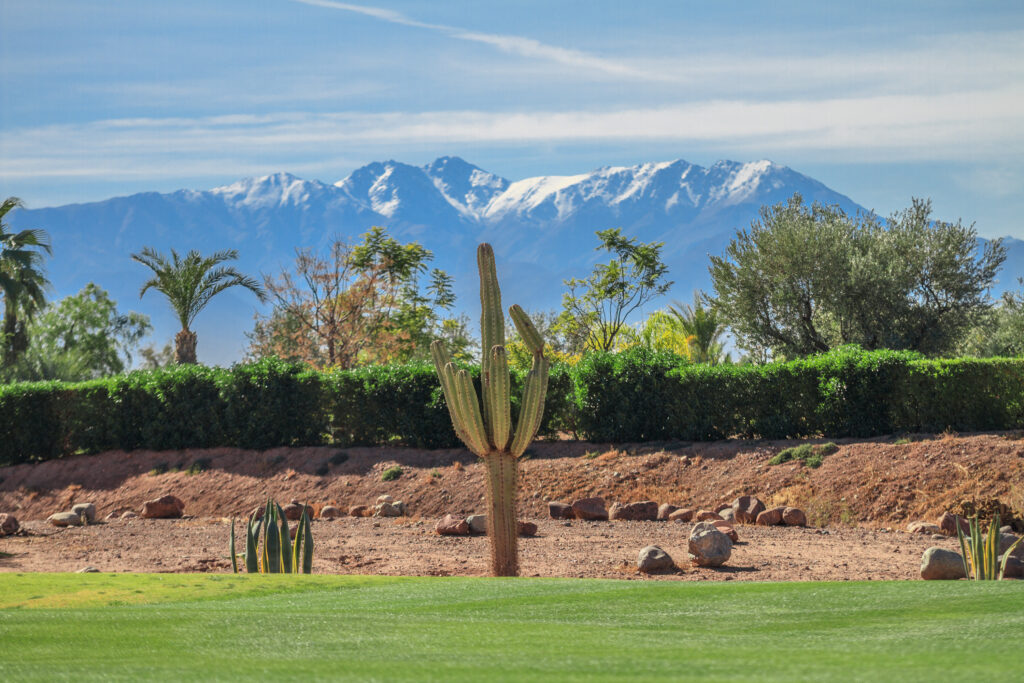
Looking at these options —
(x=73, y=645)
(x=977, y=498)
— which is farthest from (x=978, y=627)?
(x=977, y=498)

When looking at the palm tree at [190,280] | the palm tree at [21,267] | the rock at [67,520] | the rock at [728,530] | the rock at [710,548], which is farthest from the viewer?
the palm tree at [21,267]

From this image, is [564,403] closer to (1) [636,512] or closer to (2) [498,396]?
(1) [636,512]

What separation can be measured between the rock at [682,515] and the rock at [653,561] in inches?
141

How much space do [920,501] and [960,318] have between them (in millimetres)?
14723

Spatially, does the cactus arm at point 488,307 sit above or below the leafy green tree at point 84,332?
below

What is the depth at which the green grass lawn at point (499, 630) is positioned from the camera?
3287 mm

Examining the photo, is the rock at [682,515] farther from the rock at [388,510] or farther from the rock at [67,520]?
the rock at [67,520]

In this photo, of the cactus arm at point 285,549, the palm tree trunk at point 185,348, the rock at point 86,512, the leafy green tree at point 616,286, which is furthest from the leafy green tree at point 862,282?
the cactus arm at point 285,549

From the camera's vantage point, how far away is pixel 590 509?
1264cm

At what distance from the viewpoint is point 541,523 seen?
1254 cm

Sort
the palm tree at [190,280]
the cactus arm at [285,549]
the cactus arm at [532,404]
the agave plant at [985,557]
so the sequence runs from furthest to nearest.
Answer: the palm tree at [190,280]
the cactus arm at [532,404]
the cactus arm at [285,549]
the agave plant at [985,557]

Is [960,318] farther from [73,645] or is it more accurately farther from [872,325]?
[73,645]

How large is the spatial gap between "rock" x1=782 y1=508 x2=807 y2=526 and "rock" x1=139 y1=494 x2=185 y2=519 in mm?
9347

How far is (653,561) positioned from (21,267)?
26892 millimetres
